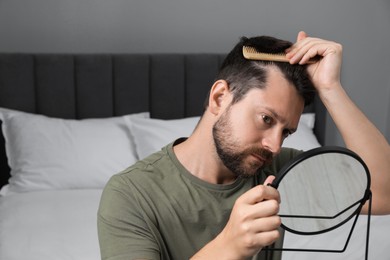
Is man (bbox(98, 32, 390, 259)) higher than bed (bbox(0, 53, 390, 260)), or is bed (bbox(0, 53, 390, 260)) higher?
man (bbox(98, 32, 390, 259))

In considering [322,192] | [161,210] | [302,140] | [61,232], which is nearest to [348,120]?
[322,192]

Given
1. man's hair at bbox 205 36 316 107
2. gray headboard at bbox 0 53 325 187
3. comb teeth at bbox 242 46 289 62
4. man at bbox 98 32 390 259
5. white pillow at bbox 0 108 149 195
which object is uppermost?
comb teeth at bbox 242 46 289 62

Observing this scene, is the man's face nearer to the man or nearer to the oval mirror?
the man

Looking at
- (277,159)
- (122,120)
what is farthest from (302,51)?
(122,120)

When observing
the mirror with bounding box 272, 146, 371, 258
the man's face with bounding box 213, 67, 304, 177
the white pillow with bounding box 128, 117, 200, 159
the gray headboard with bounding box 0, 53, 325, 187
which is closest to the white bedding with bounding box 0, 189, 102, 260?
the white pillow with bounding box 128, 117, 200, 159

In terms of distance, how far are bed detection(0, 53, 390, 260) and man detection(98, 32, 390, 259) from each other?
39.1 inches

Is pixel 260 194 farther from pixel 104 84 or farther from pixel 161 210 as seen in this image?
pixel 104 84

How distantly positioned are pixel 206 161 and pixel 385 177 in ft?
1.26

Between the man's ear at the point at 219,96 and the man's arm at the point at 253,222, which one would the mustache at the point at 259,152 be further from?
the man's arm at the point at 253,222

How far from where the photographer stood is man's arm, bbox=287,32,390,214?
1.23 meters

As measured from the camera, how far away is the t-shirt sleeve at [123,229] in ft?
3.68

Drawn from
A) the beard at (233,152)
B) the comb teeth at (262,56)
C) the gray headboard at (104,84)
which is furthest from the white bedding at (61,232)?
the comb teeth at (262,56)

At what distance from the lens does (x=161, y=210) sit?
4.04 feet

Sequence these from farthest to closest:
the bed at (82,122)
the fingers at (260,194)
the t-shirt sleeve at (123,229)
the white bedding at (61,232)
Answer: the bed at (82,122) < the white bedding at (61,232) < the t-shirt sleeve at (123,229) < the fingers at (260,194)
